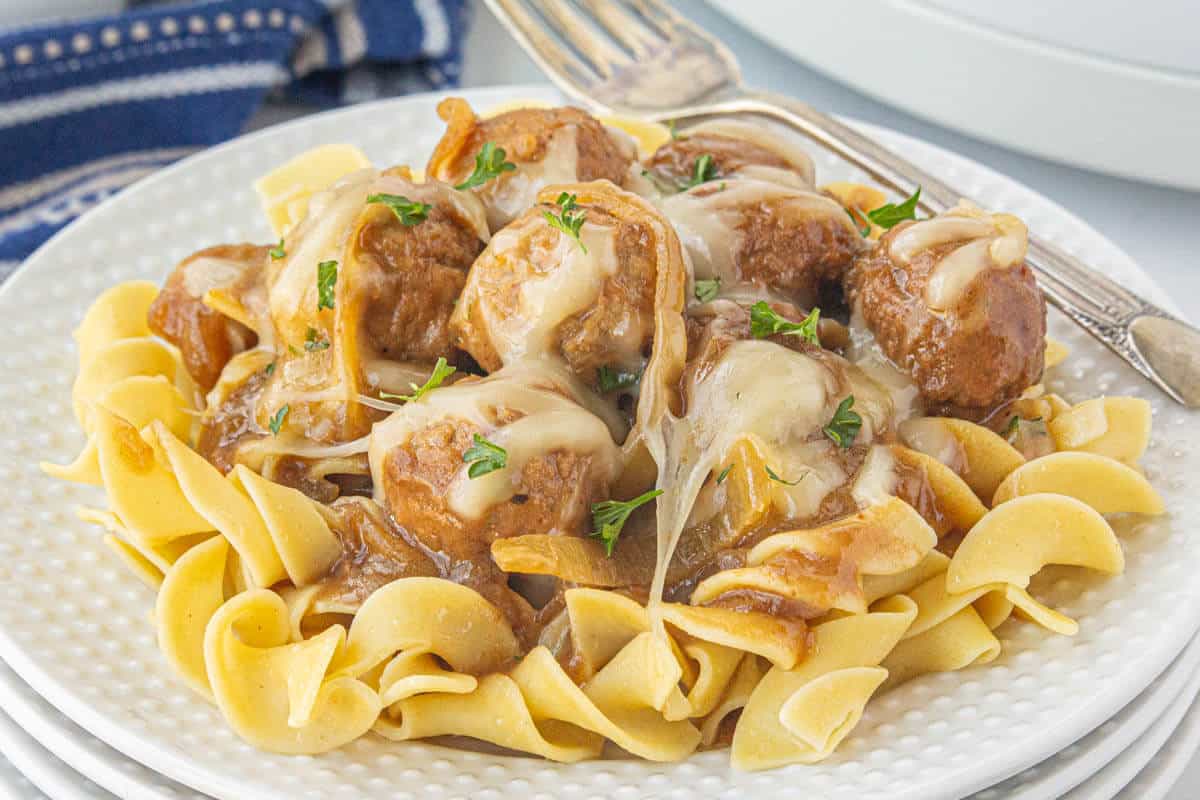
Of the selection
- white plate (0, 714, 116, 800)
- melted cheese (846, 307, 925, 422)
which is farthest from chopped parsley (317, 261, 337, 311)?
melted cheese (846, 307, 925, 422)

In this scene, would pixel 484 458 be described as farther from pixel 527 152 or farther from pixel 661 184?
pixel 661 184

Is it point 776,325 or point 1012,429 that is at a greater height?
point 776,325

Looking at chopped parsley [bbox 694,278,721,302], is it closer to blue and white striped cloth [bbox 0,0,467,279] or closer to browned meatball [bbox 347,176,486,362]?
browned meatball [bbox 347,176,486,362]

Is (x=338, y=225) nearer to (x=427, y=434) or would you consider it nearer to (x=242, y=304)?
(x=242, y=304)

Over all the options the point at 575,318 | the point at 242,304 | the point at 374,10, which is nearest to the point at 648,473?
the point at 575,318

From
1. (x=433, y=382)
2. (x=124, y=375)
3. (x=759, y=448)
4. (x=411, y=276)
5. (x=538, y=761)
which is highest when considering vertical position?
(x=411, y=276)

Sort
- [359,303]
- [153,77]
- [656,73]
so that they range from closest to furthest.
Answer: [359,303], [656,73], [153,77]

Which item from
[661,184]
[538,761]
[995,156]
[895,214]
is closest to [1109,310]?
[895,214]
